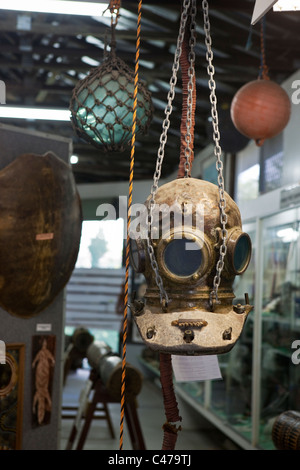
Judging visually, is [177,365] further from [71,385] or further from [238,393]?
[71,385]

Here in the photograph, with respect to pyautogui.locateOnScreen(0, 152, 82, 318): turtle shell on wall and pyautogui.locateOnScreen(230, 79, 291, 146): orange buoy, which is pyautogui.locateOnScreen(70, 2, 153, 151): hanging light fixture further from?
pyautogui.locateOnScreen(230, 79, 291, 146): orange buoy

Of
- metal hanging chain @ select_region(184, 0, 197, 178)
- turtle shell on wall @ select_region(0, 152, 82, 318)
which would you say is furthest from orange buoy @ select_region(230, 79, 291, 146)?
metal hanging chain @ select_region(184, 0, 197, 178)

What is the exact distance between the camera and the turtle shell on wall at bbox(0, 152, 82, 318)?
88.7 inches

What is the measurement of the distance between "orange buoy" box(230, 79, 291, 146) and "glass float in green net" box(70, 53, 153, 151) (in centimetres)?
117

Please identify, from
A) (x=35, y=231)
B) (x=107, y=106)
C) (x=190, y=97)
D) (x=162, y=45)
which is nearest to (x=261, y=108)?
(x=107, y=106)

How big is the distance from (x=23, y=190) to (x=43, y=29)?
3.47m

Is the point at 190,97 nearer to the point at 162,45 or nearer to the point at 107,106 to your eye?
the point at 107,106

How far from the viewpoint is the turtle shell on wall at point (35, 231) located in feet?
7.39

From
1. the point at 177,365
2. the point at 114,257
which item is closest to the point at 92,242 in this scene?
the point at 114,257

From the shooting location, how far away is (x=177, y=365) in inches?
69.4

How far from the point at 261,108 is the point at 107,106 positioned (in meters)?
1.34

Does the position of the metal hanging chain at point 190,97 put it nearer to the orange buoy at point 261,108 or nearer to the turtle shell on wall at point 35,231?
the turtle shell on wall at point 35,231

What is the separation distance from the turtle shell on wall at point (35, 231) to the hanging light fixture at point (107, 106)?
0.31 m

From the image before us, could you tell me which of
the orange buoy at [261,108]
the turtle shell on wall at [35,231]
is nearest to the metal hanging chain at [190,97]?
the turtle shell on wall at [35,231]
